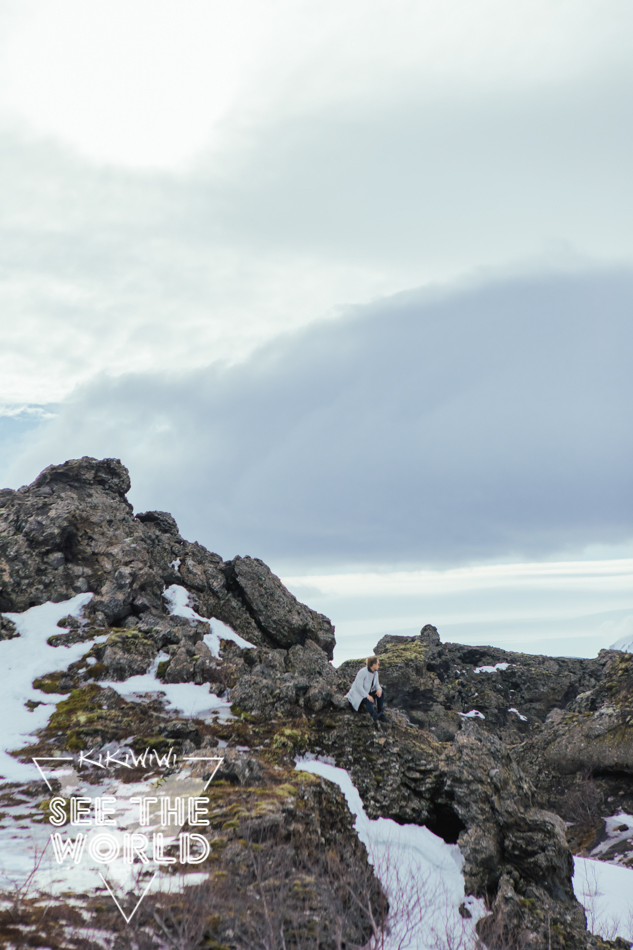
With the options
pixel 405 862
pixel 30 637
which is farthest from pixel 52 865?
pixel 30 637

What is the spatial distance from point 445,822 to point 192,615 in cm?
1773

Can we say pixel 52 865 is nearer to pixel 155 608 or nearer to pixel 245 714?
pixel 245 714

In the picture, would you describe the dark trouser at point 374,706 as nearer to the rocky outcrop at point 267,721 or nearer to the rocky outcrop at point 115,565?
the rocky outcrop at point 267,721

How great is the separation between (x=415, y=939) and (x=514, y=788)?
22.5 feet

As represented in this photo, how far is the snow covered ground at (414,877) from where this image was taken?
13812mm

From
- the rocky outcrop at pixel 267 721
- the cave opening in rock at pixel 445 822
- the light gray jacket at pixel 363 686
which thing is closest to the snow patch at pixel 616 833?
the rocky outcrop at pixel 267 721

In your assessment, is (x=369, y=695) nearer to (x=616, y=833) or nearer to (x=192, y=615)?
(x=192, y=615)

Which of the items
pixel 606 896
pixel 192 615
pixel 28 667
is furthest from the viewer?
pixel 192 615

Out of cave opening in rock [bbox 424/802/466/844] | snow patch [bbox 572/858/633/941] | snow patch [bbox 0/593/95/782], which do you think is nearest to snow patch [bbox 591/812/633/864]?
snow patch [bbox 572/858/633/941]

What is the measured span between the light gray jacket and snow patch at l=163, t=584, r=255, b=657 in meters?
10.2

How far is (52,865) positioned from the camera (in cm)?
1163

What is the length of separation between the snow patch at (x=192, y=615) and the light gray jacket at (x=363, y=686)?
10.2m

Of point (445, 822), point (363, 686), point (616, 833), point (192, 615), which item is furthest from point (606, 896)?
point (192, 615)

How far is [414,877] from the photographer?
15.4m
